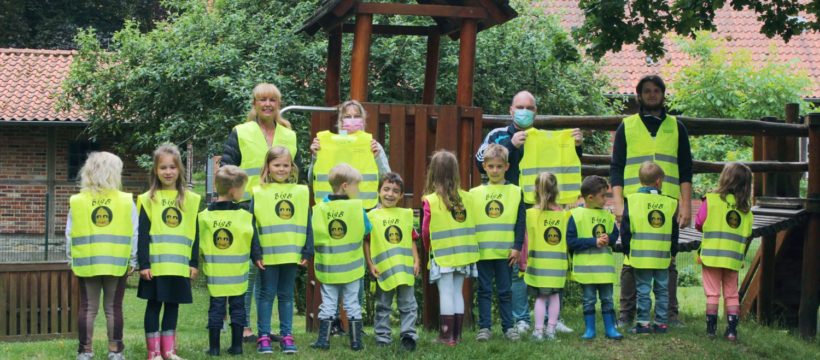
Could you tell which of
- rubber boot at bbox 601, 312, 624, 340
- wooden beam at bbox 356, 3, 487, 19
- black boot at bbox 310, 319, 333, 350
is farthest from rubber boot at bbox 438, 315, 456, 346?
wooden beam at bbox 356, 3, 487, 19

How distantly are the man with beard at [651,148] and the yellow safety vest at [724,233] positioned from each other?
303 mm

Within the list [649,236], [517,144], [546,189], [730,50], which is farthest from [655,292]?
[730,50]

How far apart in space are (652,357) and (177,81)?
485 inches

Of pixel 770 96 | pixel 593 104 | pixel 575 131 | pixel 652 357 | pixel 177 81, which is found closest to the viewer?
pixel 652 357

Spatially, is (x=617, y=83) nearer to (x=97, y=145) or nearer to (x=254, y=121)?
(x=97, y=145)

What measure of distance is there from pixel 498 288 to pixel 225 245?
220cm

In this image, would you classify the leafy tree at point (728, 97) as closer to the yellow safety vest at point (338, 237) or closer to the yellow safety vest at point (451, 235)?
the yellow safety vest at point (451, 235)

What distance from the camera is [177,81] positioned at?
19.4 metres

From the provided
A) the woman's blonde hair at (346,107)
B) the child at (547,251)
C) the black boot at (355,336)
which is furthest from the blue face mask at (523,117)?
the black boot at (355,336)

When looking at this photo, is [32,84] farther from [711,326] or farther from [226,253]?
[711,326]

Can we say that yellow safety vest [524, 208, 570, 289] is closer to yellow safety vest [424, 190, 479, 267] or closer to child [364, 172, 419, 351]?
yellow safety vest [424, 190, 479, 267]

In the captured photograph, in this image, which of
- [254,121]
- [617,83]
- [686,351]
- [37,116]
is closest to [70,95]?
[37,116]

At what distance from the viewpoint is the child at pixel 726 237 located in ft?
31.7

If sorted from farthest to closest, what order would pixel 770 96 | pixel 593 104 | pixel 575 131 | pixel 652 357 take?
pixel 770 96 → pixel 593 104 → pixel 575 131 → pixel 652 357
